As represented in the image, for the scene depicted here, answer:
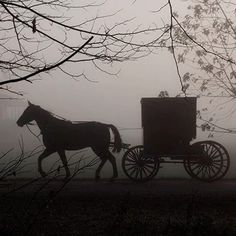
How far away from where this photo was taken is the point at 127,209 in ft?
24.5

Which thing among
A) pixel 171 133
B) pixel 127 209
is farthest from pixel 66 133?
pixel 127 209

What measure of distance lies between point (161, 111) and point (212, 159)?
69.5 inches

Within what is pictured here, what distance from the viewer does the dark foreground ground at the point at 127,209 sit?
6328 millimetres

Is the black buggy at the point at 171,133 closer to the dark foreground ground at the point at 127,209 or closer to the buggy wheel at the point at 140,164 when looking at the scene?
the buggy wheel at the point at 140,164

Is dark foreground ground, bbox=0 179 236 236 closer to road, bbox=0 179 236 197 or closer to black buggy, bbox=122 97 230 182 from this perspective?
road, bbox=0 179 236 197

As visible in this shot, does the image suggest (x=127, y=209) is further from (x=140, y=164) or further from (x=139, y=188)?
(x=140, y=164)

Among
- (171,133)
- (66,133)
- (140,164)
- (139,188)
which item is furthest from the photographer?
(66,133)

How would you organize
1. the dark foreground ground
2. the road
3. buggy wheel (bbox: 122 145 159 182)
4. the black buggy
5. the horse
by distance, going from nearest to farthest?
1. the dark foreground ground
2. the road
3. the black buggy
4. buggy wheel (bbox: 122 145 159 182)
5. the horse

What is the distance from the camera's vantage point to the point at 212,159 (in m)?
12.7

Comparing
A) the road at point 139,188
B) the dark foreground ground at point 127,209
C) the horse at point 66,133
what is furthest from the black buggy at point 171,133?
the horse at point 66,133

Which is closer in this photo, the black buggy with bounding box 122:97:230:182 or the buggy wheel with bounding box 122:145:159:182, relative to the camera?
the black buggy with bounding box 122:97:230:182

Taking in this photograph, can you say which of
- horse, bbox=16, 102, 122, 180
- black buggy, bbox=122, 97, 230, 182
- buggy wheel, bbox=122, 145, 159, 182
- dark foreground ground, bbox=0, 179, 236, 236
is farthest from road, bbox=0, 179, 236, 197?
horse, bbox=16, 102, 122, 180

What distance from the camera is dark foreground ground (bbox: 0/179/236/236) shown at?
20.8 ft

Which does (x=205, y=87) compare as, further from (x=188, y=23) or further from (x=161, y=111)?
(x=161, y=111)
